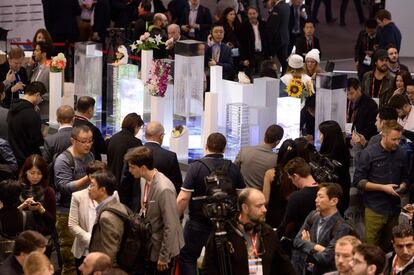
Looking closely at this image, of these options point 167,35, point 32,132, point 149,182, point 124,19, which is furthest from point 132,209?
point 124,19

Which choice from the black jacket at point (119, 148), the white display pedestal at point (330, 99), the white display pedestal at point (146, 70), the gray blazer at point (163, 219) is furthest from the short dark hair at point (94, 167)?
the white display pedestal at point (146, 70)

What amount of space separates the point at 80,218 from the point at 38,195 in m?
0.44

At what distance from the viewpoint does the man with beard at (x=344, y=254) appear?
789 cm

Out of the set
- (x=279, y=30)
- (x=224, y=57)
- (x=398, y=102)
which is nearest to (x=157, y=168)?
(x=398, y=102)

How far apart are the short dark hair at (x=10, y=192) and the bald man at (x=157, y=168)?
1.08 meters

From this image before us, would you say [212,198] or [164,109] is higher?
[164,109]

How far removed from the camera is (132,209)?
394 inches

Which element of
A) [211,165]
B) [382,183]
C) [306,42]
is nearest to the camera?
[211,165]

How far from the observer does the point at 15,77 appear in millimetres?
14125

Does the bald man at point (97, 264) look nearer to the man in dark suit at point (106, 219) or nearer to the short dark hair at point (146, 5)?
the man in dark suit at point (106, 219)

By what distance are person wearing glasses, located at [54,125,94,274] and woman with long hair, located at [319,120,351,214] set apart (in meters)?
2.06

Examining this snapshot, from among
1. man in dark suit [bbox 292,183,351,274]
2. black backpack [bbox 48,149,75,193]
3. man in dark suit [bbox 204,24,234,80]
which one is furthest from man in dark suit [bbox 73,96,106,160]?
man in dark suit [bbox 204,24,234,80]

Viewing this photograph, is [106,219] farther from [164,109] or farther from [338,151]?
[164,109]

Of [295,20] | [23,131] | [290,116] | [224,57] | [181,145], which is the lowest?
[181,145]
